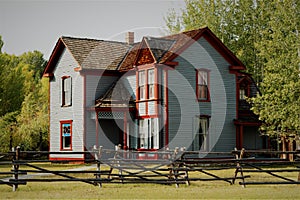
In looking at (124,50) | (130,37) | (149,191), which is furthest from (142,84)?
(149,191)

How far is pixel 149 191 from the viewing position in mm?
21984

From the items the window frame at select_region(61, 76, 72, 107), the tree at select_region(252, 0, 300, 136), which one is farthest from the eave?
the tree at select_region(252, 0, 300, 136)

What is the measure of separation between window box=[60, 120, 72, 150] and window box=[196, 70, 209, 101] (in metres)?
9.10

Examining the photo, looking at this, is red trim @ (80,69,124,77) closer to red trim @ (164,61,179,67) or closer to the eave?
the eave

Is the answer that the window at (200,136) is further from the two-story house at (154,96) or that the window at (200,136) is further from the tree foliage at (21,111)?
the tree foliage at (21,111)

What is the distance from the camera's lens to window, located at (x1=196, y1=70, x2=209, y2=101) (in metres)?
38.3

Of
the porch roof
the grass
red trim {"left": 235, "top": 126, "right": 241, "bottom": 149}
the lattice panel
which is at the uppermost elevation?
A: the porch roof

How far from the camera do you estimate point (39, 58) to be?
99.9 meters

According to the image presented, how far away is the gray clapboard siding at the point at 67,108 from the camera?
40531 millimetres

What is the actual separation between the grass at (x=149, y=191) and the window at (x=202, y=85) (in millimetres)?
13471

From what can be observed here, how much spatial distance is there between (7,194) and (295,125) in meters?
19.5

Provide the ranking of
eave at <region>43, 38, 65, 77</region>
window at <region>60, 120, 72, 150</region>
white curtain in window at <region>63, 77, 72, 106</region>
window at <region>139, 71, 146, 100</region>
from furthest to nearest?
eave at <region>43, 38, 65, 77</region>, white curtain in window at <region>63, 77, 72, 106</region>, window at <region>60, 120, 72, 150</region>, window at <region>139, 71, 146, 100</region>

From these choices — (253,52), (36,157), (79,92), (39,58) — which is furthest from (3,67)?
(39,58)

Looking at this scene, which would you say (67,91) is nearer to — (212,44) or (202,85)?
(202,85)
